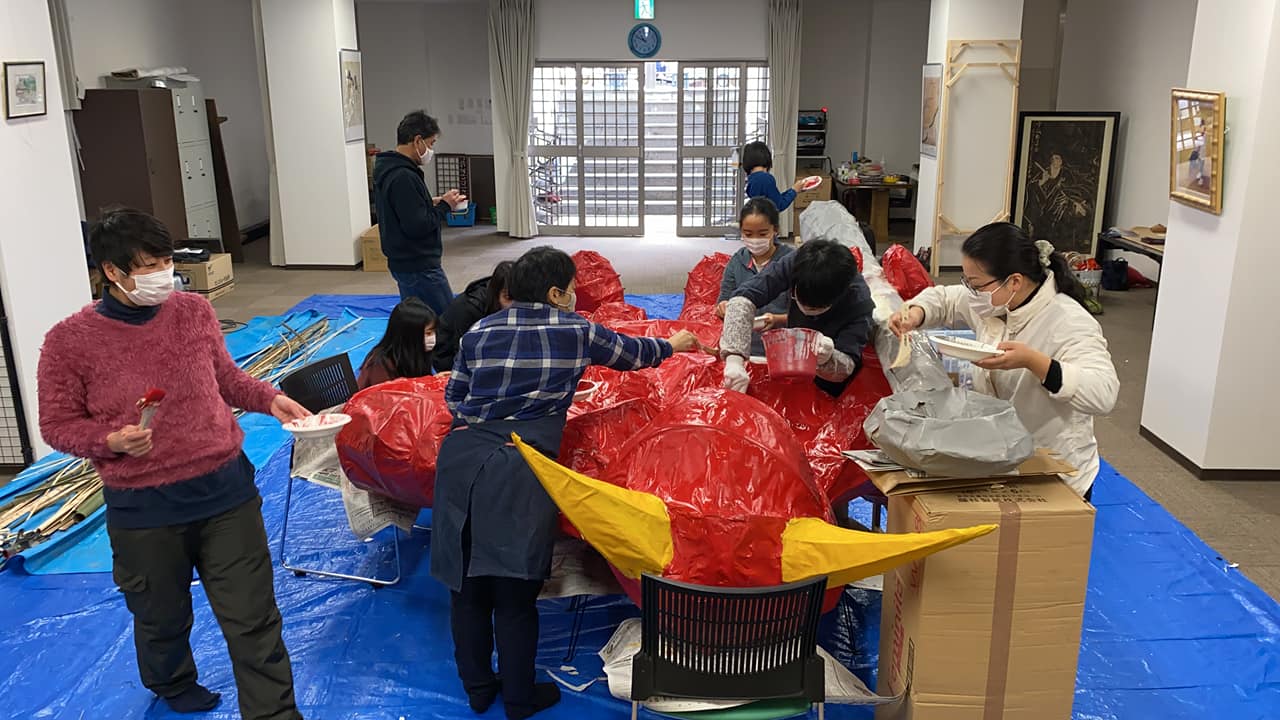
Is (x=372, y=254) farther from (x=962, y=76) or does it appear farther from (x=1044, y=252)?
(x=1044, y=252)

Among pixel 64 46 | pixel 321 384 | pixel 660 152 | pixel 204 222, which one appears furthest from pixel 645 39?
pixel 321 384

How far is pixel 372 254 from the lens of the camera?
9234 mm

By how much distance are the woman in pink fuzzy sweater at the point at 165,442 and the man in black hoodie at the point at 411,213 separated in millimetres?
2261

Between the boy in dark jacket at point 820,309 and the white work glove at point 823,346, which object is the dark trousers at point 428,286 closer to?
the boy in dark jacket at point 820,309

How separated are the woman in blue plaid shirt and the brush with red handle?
71 cm

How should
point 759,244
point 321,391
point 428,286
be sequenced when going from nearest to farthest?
point 321,391 < point 759,244 < point 428,286

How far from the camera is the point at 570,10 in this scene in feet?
35.0

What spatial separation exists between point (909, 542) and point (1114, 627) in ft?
5.20

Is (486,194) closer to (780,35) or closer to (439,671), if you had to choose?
(780,35)

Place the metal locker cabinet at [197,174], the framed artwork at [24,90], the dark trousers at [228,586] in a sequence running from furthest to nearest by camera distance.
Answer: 1. the metal locker cabinet at [197,174]
2. the framed artwork at [24,90]
3. the dark trousers at [228,586]

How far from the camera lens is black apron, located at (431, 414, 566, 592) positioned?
2525 mm

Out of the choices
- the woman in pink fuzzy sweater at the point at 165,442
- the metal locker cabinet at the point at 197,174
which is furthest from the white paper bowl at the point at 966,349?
the metal locker cabinet at the point at 197,174

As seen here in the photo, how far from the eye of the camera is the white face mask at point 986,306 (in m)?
2.73

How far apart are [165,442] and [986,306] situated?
2.21m
